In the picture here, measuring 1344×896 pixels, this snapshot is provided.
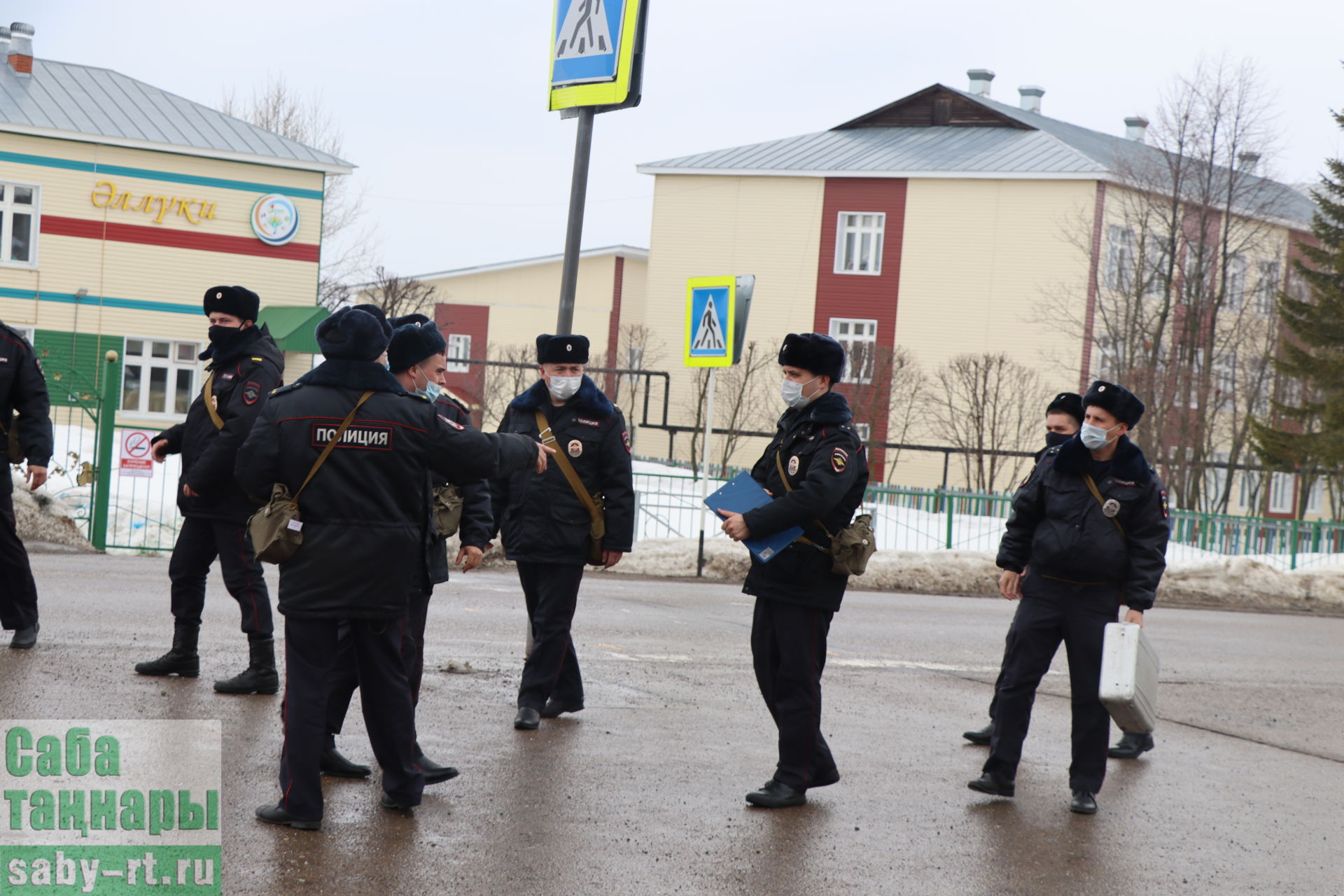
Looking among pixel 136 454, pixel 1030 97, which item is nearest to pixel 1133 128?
pixel 1030 97

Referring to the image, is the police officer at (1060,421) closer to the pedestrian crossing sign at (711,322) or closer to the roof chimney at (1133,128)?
the pedestrian crossing sign at (711,322)

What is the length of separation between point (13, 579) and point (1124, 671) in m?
5.85

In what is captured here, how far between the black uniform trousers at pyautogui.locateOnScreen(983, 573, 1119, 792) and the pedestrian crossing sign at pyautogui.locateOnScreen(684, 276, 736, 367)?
334 inches

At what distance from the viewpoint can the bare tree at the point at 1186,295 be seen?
32594 millimetres

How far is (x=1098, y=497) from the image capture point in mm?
6367

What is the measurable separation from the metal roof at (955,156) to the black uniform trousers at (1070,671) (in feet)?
101

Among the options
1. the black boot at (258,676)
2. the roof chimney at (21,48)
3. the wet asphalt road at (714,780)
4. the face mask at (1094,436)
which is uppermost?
the roof chimney at (21,48)

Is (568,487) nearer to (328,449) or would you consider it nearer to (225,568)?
(225,568)

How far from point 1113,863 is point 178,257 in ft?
94.0

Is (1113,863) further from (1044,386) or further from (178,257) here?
(1044,386)

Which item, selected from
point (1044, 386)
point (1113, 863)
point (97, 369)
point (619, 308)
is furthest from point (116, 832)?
point (619, 308)

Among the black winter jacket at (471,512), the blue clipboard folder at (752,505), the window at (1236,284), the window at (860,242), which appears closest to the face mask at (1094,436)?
the blue clipboard folder at (752,505)

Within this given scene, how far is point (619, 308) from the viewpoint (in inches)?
1857

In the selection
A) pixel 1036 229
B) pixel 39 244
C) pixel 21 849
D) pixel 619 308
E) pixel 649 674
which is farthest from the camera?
pixel 619 308
